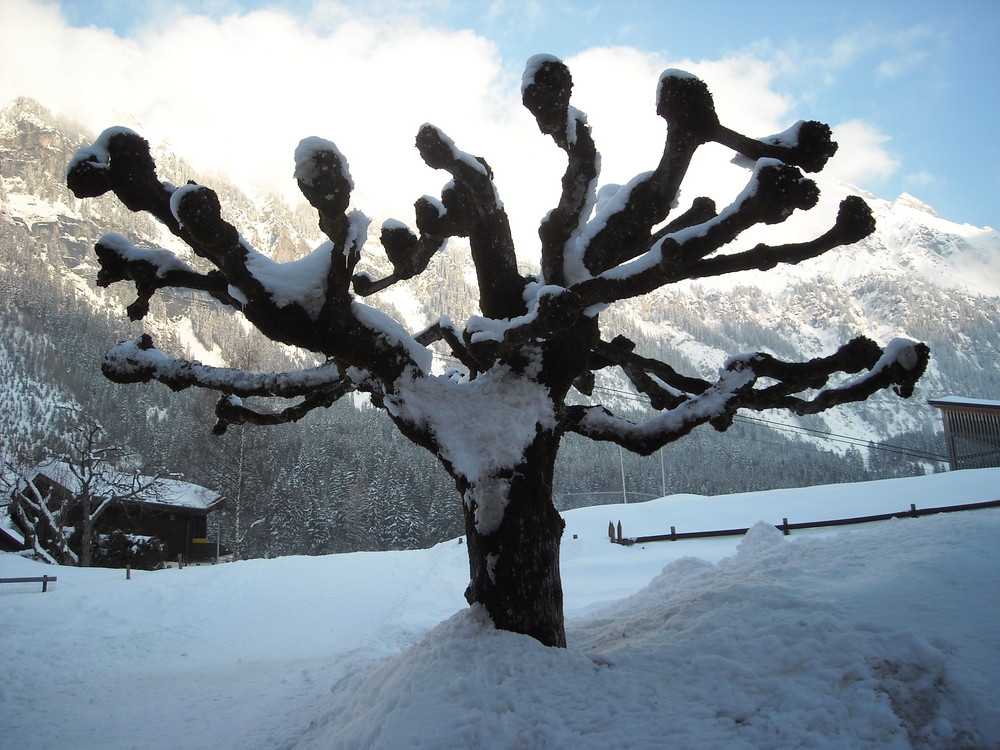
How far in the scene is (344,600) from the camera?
554 inches

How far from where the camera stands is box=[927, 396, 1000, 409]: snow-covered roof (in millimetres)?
22450

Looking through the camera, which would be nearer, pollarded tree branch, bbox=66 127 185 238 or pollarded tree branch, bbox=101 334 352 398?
pollarded tree branch, bbox=66 127 185 238

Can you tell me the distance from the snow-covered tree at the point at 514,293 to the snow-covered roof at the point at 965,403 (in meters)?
23.1

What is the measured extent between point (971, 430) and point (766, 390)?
24894 mm

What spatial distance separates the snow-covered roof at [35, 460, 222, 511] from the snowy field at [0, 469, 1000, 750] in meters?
15.6

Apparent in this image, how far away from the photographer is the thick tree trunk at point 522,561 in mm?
4102

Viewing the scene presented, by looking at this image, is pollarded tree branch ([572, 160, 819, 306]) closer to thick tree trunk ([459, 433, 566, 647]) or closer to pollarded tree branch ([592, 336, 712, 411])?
thick tree trunk ([459, 433, 566, 647])

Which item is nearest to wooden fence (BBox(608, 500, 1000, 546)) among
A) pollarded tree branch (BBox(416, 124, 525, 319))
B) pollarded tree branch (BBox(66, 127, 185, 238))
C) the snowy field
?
the snowy field

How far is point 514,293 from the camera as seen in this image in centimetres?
513

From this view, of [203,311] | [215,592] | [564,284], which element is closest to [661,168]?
[564,284]

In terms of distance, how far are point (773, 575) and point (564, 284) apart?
3.00 meters

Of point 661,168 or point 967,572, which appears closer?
point 967,572

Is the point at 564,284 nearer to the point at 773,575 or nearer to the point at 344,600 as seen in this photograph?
the point at 773,575

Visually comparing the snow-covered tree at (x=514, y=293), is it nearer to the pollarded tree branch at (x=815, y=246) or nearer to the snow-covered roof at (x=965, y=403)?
the pollarded tree branch at (x=815, y=246)
